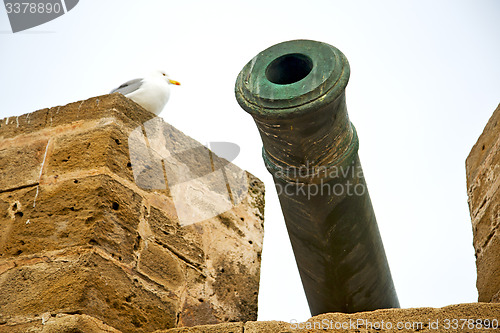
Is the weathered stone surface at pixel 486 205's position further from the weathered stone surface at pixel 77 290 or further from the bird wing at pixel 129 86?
the bird wing at pixel 129 86

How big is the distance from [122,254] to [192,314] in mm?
477

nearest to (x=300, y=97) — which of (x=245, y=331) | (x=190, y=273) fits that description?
(x=245, y=331)

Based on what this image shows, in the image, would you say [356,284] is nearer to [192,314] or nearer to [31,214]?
[192,314]

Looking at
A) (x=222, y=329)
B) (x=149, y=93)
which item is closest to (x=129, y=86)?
(x=149, y=93)

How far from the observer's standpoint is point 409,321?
7.86 feet

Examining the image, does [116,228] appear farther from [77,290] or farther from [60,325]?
[60,325]

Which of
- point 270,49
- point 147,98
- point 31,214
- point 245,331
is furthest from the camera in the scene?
point 147,98

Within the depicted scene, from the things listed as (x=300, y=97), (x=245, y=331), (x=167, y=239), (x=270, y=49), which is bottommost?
(x=245, y=331)

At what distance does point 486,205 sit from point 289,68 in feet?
4.05

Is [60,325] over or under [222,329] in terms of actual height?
over

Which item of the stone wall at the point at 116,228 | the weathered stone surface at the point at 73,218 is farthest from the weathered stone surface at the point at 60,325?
the weathered stone surface at the point at 73,218

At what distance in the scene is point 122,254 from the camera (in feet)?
9.60

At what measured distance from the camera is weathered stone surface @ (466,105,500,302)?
10.1ft

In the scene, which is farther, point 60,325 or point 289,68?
point 289,68
